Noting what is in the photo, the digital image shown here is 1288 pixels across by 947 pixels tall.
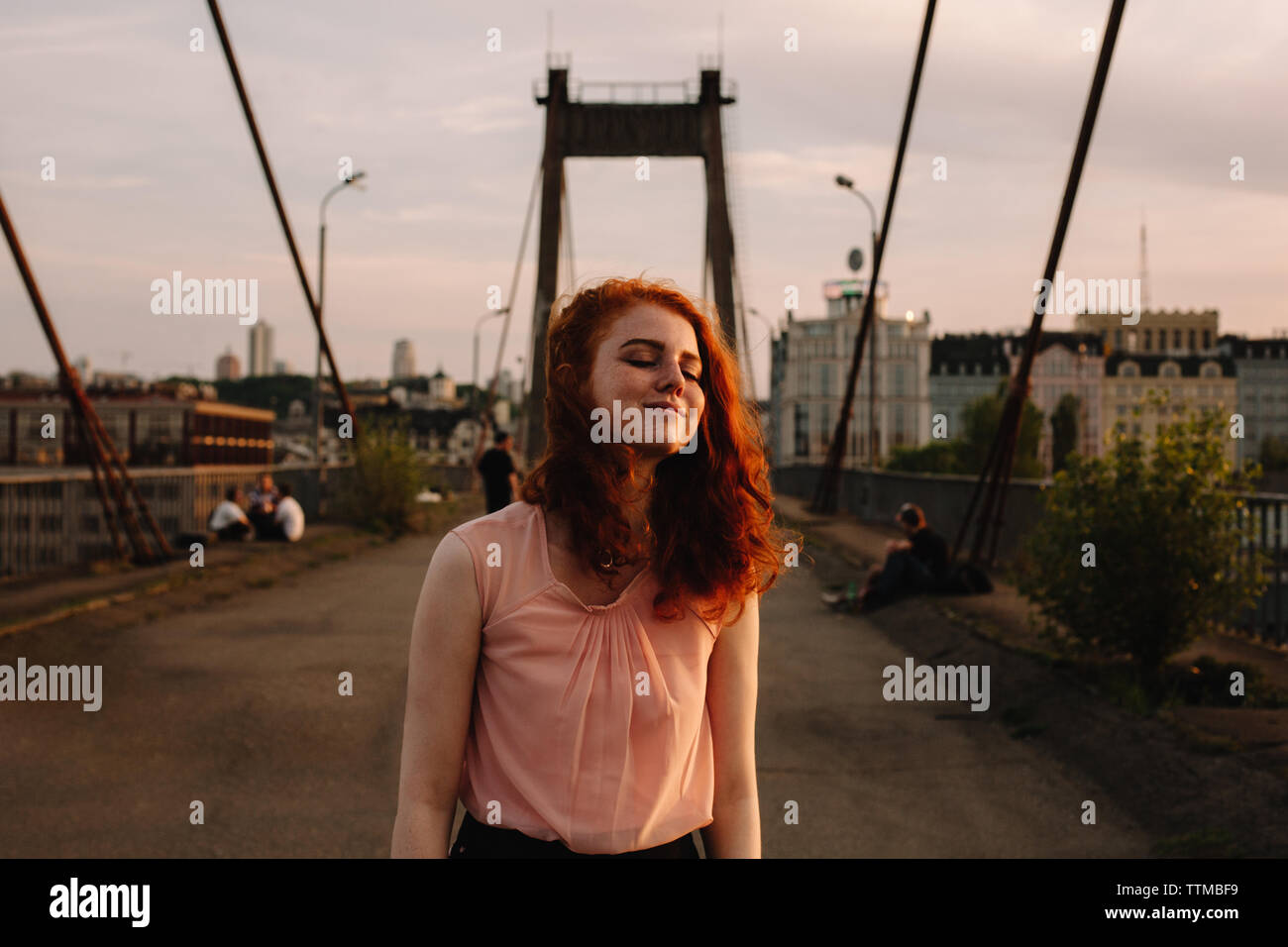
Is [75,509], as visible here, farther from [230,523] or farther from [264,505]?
[264,505]

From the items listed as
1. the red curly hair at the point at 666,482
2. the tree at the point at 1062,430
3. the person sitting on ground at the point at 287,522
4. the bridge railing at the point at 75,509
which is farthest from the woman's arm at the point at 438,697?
the tree at the point at 1062,430

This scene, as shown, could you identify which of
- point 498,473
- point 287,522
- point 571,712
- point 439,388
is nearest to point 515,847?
point 571,712

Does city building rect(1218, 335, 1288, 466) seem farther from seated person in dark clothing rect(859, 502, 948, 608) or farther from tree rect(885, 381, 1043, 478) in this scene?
seated person in dark clothing rect(859, 502, 948, 608)

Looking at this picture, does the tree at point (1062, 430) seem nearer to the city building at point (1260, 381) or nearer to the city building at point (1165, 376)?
the city building at point (1165, 376)

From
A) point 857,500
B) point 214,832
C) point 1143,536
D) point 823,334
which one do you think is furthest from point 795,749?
point 823,334

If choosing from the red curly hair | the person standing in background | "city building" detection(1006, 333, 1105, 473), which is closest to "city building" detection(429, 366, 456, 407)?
"city building" detection(1006, 333, 1105, 473)

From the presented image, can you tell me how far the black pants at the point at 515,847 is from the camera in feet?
6.29

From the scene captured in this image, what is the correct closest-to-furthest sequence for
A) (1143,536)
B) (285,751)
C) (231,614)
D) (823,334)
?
(285,751)
(1143,536)
(231,614)
(823,334)

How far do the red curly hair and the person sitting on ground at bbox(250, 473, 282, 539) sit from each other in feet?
64.7

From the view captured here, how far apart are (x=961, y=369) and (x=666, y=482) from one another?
14323cm

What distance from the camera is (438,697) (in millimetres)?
1938

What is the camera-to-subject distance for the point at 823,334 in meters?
134
